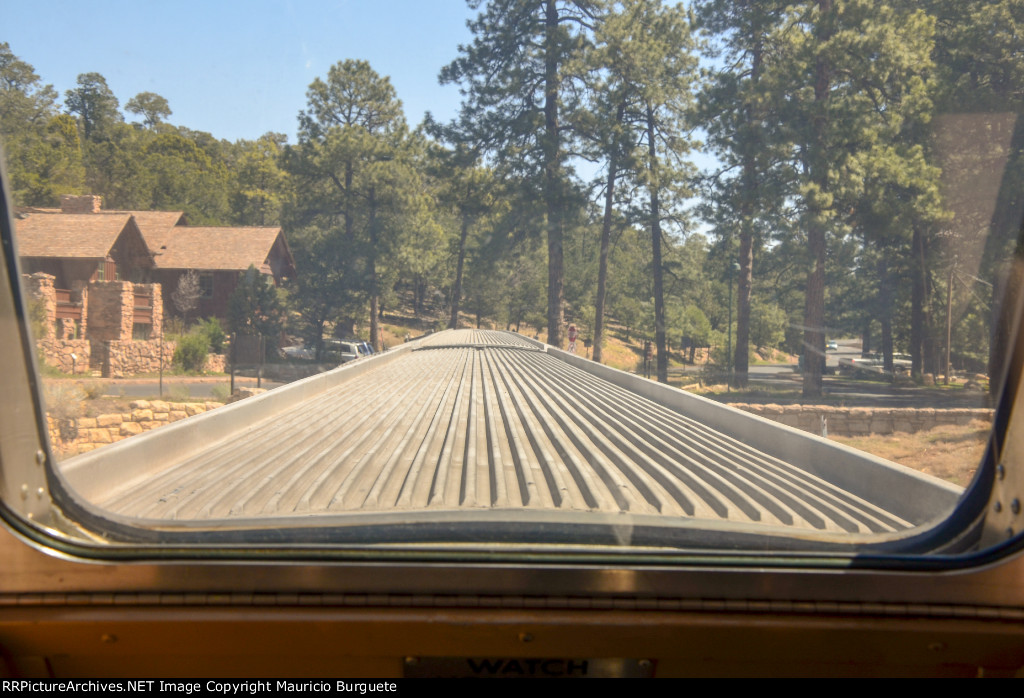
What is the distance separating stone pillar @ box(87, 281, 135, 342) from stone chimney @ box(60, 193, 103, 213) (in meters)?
0.28

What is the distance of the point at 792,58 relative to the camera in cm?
638

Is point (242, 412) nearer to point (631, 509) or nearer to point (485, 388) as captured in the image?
point (631, 509)

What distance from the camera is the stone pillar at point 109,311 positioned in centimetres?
282

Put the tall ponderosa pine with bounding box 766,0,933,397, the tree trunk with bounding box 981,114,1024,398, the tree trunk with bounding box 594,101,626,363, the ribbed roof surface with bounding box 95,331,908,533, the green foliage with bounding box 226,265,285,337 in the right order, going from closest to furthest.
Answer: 1. the tree trunk with bounding box 981,114,1024,398
2. the ribbed roof surface with bounding box 95,331,908,533
3. the green foliage with bounding box 226,265,285,337
4. the tall ponderosa pine with bounding box 766,0,933,397
5. the tree trunk with bounding box 594,101,626,363

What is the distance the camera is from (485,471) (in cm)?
352

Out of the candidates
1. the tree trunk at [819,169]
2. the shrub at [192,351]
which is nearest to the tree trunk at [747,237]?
the tree trunk at [819,169]

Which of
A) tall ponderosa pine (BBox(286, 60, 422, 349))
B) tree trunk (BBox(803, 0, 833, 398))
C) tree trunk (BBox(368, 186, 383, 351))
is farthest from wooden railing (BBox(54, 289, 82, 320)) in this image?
tree trunk (BBox(803, 0, 833, 398))

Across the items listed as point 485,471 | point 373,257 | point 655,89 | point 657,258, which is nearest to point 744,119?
point 655,89

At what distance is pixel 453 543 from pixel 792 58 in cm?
584

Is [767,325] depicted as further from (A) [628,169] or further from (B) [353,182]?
(B) [353,182]

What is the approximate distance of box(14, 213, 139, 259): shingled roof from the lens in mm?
2412

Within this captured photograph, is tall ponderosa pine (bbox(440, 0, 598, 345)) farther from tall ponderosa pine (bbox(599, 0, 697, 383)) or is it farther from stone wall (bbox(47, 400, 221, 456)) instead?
stone wall (bbox(47, 400, 221, 456))

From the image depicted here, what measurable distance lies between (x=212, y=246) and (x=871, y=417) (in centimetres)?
542

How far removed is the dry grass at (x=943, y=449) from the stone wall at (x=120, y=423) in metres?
3.34
